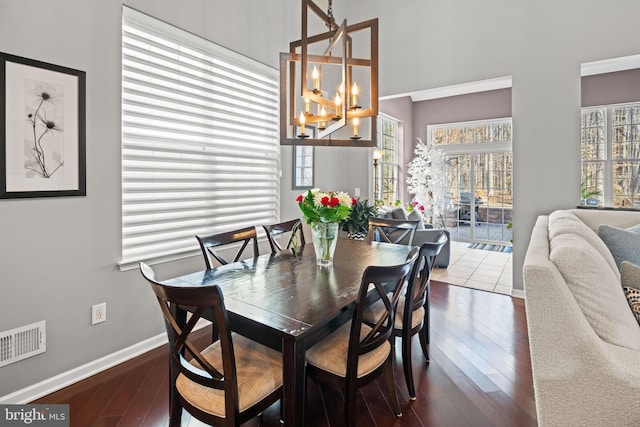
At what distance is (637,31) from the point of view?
3467 mm

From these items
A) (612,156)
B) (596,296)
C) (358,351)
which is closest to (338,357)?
(358,351)

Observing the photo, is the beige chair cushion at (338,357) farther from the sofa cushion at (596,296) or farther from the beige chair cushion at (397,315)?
the sofa cushion at (596,296)

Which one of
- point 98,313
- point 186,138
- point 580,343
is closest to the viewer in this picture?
point 580,343

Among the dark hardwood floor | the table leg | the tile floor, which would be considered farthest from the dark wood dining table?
the tile floor

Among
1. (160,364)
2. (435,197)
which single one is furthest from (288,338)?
(435,197)

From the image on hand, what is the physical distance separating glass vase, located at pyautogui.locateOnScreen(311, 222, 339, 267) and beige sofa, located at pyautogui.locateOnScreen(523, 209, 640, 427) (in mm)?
1134

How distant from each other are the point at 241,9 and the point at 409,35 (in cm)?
242

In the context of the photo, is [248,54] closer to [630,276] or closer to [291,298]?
[291,298]

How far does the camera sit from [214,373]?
1367 mm

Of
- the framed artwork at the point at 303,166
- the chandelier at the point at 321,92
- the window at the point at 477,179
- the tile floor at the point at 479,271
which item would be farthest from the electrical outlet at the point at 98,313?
the window at the point at 477,179

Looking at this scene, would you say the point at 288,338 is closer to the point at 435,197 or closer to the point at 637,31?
the point at 637,31

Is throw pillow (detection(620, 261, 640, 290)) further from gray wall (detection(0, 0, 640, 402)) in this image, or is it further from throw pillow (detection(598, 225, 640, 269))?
gray wall (detection(0, 0, 640, 402))

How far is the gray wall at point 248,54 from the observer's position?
6.83 ft

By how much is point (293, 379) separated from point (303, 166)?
3.26 meters
